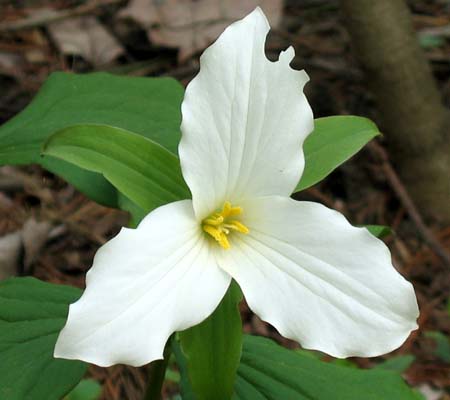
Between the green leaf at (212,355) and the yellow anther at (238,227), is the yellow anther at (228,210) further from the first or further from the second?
the green leaf at (212,355)

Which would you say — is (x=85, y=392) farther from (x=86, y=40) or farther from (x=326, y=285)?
(x=86, y=40)

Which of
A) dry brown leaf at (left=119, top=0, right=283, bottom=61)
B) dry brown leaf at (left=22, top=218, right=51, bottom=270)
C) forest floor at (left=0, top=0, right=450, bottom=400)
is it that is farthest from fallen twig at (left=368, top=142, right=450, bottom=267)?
dry brown leaf at (left=22, top=218, right=51, bottom=270)

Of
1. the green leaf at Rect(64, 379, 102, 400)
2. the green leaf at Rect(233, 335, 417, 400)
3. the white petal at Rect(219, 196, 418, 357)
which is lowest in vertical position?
the green leaf at Rect(64, 379, 102, 400)

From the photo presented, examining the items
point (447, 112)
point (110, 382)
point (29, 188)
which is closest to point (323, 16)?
point (447, 112)

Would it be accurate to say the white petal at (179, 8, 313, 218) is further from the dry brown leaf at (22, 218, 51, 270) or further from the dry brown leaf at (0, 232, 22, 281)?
the dry brown leaf at (22, 218, 51, 270)

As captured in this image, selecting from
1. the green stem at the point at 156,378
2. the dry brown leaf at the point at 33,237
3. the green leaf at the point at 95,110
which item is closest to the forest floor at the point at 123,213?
the dry brown leaf at the point at 33,237

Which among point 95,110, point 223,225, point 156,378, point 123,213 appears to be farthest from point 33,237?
point 223,225
